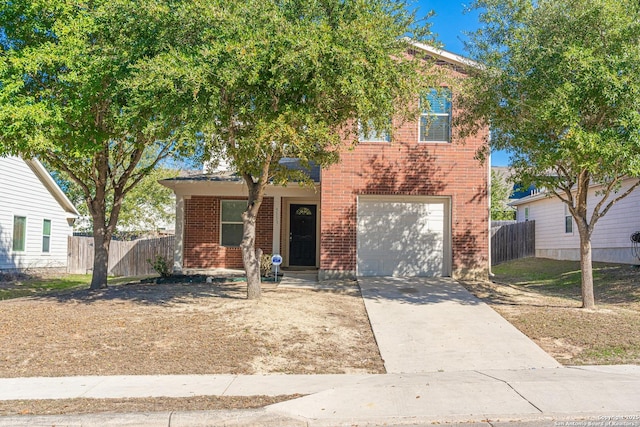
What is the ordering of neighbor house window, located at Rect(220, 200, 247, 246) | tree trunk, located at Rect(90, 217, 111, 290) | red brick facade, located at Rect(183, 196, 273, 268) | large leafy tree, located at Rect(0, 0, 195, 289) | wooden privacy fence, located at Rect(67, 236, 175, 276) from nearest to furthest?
large leafy tree, located at Rect(0, 0, 195, 289), tree trunk, located at Rect(90, 217, 111, 290), red brick facade, located at Rect(183, 196, 273, 268), neighbor house window, located at Rect(220, 200, 247, 246), wooden privacy fence, located at Rect(67, 236, 175, 276)

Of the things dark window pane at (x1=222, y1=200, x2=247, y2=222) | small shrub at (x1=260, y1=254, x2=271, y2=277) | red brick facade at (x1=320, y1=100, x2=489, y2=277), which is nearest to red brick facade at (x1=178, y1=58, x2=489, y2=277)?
red brick facade at (x1=320, y1=100, x2=489, y2=277)

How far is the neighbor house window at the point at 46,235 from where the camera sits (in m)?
23.4

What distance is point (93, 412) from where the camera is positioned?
595cm

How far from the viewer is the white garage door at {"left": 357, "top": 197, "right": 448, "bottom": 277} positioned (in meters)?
15.4

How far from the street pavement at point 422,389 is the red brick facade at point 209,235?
8219mm

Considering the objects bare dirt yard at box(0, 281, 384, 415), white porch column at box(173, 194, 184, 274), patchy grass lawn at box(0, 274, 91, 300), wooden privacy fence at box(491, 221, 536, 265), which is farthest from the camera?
wooden privacy fence at box(491, 221, 536, 265)

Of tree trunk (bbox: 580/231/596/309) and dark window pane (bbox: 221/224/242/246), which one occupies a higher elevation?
dark window pane (bbox: 221/224/242/246)

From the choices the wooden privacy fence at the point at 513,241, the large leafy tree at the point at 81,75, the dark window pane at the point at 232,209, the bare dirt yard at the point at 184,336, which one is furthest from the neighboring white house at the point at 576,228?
the large leafy tree at the point at 81,75

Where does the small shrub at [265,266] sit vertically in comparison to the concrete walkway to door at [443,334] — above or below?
above

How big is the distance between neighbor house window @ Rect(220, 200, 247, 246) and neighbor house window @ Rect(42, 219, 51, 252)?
10.6 meters

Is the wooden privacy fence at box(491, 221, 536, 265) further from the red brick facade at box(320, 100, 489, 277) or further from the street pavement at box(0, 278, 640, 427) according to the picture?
→ the street pavement at box(0, 278, 640, 427)

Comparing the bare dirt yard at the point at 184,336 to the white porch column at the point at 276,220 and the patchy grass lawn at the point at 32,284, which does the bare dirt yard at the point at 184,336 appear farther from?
the white porch column at the point at 276,220

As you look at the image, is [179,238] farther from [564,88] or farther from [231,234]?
[564,88]

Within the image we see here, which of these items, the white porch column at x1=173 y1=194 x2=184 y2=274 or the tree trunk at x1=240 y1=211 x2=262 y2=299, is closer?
the tree trunk at x1=240 y1=211 x2=262 y2=299
